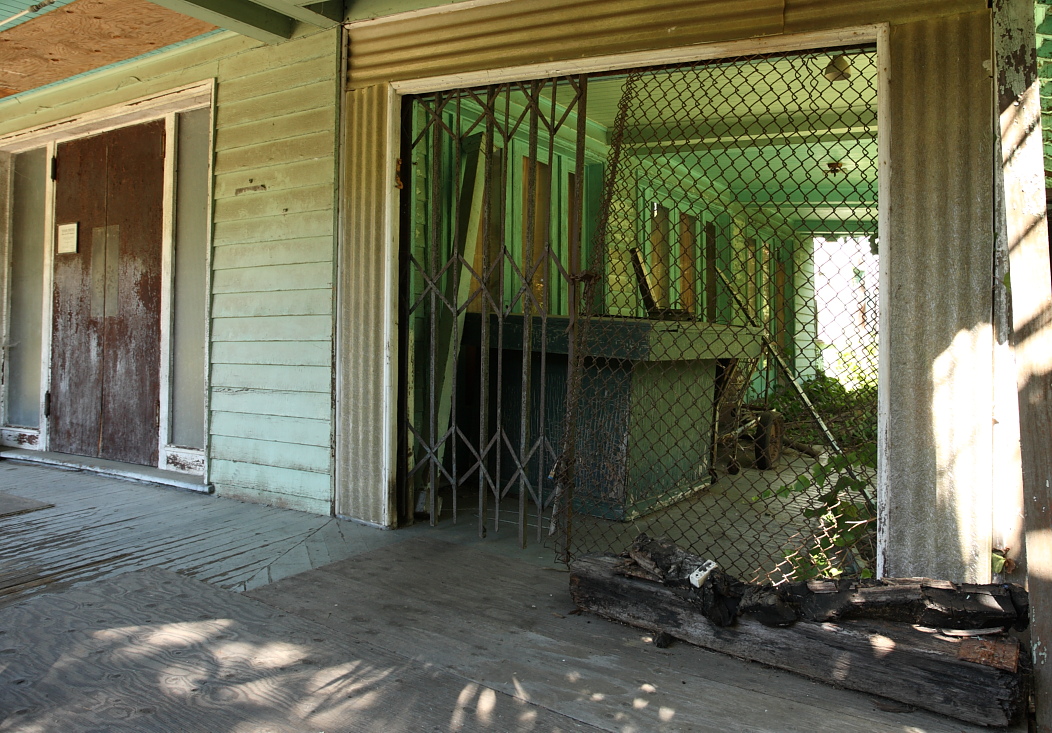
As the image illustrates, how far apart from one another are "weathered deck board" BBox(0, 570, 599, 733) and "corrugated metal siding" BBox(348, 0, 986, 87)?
2.81 m

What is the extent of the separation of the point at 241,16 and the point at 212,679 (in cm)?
365

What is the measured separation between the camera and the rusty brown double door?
548 centimetres

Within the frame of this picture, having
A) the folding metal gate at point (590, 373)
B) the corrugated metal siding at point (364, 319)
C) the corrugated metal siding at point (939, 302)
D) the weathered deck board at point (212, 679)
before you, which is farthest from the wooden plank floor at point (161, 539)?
the corrugated metal siding at point (939, 302)

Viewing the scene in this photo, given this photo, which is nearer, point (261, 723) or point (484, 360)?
point (261, 723)

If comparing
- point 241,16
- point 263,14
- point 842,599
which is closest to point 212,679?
point 842,599

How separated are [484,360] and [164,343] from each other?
9.41 feet

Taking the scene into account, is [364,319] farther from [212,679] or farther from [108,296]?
[108,296]

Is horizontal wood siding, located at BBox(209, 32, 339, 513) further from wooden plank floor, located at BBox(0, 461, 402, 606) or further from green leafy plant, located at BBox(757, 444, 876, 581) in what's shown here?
green leafy plant, located at BBox(757, 444, 876, 581)

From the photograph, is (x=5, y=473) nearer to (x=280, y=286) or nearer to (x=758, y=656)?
(x=280, y=286)

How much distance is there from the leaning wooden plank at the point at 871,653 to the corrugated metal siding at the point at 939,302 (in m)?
0.60

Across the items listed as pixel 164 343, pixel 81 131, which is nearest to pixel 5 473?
pixel 164 343

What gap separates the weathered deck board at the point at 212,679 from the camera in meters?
2.01

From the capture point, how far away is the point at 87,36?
4758 mm

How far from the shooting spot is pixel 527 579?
10.7 ft
